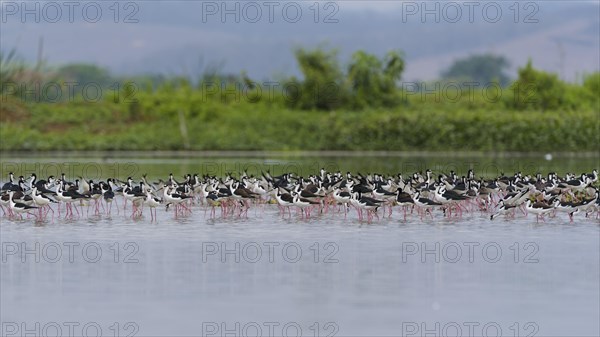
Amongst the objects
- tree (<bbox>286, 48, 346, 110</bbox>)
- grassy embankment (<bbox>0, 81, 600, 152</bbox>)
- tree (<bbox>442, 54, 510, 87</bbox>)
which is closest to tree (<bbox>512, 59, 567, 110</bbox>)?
grassy embankment (<bbox>0, 81, 600, 152</bbox>)

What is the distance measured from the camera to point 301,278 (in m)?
15.7

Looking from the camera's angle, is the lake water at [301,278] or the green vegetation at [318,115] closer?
the lake water at [301,278]

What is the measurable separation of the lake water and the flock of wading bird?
88cm

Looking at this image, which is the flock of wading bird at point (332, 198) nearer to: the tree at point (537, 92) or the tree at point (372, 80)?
the tree at point (537, 92)

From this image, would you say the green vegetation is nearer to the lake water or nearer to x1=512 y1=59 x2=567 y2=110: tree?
x1=512 y1=59 x2=567 y2=110: tree

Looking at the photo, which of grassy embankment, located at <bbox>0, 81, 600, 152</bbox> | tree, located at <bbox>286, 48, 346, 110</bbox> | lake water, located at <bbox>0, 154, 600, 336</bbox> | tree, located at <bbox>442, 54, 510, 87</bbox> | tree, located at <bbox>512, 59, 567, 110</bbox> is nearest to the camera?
lake water, located at <bbox>0, 154, 600, 336</bbox>

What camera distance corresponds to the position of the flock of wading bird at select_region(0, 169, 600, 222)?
23.8 meters

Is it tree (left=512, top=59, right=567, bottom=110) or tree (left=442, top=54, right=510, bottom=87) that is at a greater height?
→ tree (left=442, top=54, right=510, bottom=87)

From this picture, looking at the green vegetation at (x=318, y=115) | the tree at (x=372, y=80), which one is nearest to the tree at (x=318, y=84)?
the green vegetation at (x=318, y=115)

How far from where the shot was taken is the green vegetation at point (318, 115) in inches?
2254

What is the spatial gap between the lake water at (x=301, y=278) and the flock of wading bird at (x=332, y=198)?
879 mm

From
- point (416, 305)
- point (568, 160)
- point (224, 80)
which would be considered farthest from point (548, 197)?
point (224, 80)

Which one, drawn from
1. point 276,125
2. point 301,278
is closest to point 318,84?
point 276,125

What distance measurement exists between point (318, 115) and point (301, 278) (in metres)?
47.6
